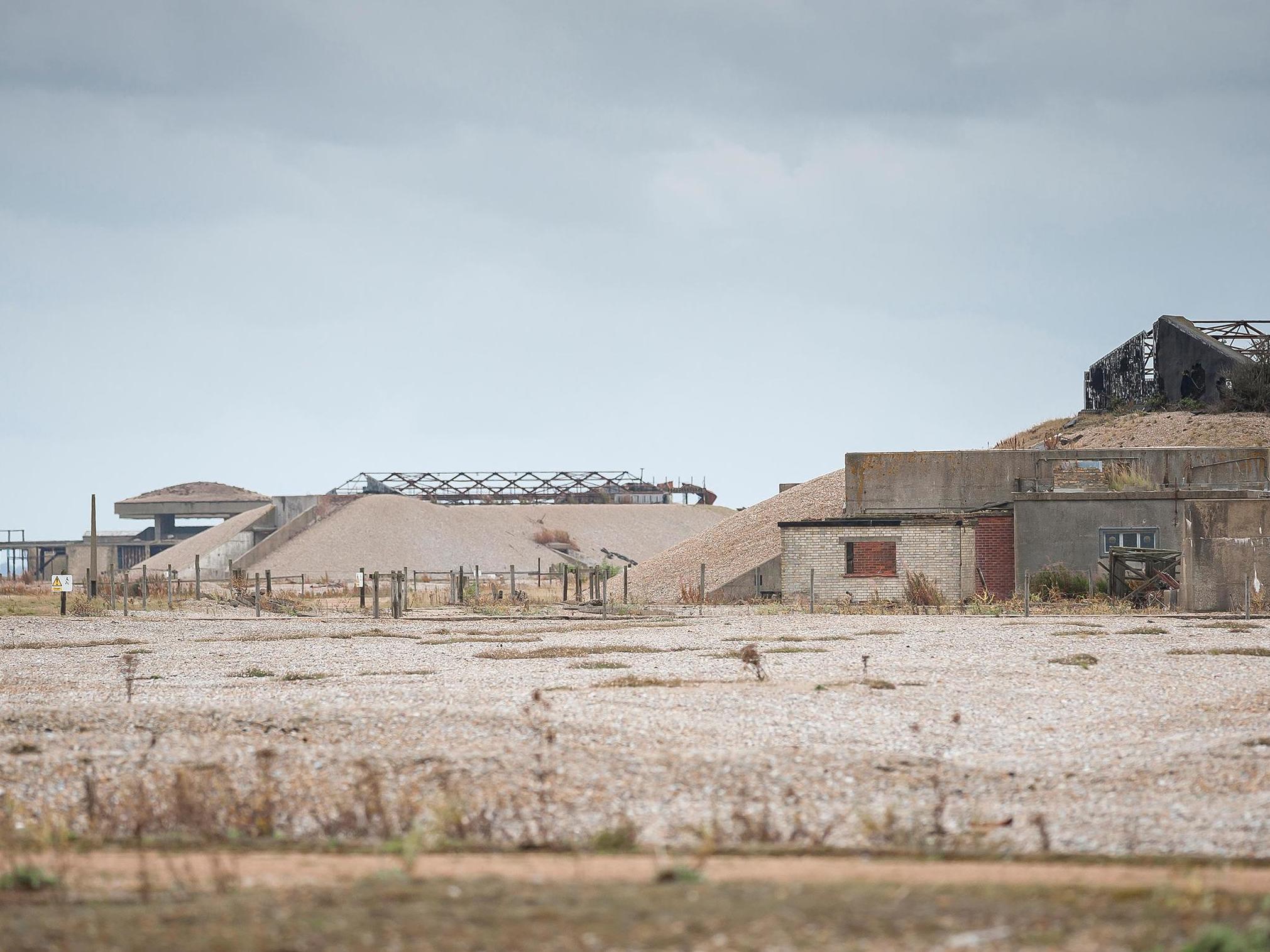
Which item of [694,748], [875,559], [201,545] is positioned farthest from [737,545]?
[201,545]

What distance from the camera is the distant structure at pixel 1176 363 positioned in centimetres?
5700

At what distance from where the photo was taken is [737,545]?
46.0 metres

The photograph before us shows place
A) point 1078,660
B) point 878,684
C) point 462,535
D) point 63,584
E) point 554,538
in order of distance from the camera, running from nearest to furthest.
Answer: point 878,684 → point 1078,660 → point 63,584 → point 462,535 → point 554,538

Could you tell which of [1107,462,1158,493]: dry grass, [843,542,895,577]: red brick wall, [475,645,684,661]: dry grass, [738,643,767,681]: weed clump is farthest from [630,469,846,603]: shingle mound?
[738,643,767,681]: weed clump

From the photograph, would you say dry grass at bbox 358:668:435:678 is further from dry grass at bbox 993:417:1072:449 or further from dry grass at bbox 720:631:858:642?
dry grass at bbox 993:417:1072:449

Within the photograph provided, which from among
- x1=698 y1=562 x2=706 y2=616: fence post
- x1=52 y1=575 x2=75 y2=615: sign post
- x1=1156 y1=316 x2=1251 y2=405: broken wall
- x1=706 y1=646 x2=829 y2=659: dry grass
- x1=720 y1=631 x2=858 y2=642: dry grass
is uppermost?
x1=1156 y1=316 x2=1251 y2=405: broken wall

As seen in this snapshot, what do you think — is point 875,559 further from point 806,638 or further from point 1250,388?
point 1250,388

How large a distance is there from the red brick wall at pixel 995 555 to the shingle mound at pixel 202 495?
216 feet

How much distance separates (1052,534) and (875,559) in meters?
4.81

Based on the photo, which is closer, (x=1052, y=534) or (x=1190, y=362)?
(x=1052, y=534)

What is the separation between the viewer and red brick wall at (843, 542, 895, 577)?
1469 inches

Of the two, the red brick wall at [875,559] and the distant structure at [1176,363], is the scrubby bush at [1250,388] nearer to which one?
the distant structure at [1176,363]

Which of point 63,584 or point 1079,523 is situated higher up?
point 1079,523

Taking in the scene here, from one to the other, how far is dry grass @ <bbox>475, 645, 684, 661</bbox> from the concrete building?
15.1 m
